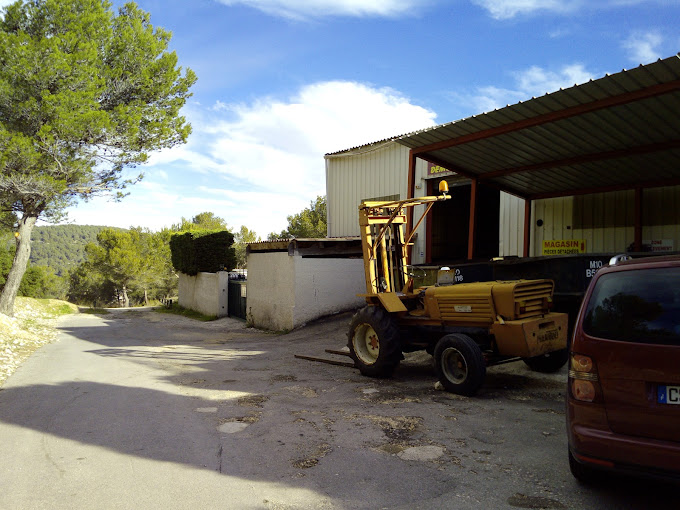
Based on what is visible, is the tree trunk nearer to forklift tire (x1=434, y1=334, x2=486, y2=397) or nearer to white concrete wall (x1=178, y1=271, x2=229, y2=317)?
white concrete wall (x1=178, y1=271, x2=229, y2=317)

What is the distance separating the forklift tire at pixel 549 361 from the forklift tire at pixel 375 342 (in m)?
1.94

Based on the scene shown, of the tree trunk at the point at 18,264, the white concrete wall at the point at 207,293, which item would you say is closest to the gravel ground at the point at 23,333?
the tree trunk at the point at 18,264

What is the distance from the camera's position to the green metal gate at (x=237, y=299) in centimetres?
2080

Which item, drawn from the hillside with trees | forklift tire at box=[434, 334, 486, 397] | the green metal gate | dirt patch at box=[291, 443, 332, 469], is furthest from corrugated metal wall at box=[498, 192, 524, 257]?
the hillside with trees

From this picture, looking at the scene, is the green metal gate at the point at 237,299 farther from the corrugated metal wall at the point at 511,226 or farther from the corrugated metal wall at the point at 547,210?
the corrugated metal wall at the point at 511,226

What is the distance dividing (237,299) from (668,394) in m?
19.5

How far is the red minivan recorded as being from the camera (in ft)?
9.98

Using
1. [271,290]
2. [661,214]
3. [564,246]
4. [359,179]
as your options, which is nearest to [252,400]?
[564,246]

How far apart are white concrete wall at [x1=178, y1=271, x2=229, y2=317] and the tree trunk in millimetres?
7310

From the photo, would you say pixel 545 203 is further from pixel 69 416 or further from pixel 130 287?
pixel 130 287

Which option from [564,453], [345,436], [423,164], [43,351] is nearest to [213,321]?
[43,351]

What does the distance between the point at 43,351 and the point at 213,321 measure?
30.6 feet

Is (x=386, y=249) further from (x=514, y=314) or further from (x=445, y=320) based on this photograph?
(x=514, y=314)

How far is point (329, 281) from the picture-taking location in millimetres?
16750
